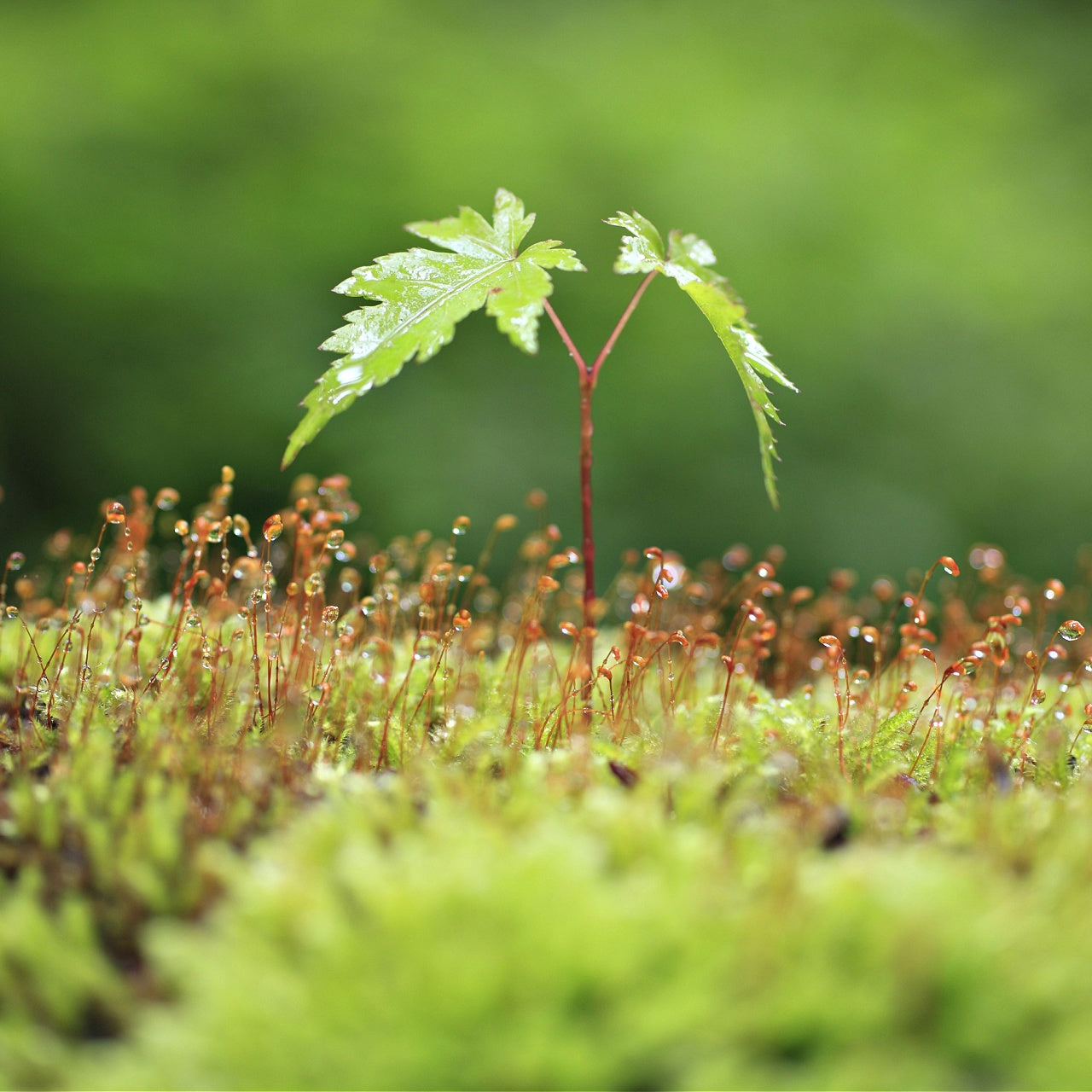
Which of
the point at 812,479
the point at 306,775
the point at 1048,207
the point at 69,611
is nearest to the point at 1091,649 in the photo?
the point at 306,775

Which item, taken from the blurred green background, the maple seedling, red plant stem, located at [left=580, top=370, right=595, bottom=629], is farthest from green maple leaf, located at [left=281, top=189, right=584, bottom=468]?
the blurred green background

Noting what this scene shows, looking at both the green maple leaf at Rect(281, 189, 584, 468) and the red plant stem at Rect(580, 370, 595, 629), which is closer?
the green maple leaf at Rect(281, 189, 584, 468)

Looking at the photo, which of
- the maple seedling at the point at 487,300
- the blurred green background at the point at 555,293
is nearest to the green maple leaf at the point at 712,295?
the maple seedling at the point at 487,300

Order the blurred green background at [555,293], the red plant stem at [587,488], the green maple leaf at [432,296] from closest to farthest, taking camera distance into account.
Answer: the green maple leaf at [432,296], the red plant stem at [587,488], the blurred green background at [555,293]

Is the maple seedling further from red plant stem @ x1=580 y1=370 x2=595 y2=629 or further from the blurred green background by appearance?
the blurred green background

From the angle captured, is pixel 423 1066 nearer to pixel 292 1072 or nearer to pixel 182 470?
pixel 292 1072

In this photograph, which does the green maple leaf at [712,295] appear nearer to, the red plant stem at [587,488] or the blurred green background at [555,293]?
the red plant stem at [587,488]

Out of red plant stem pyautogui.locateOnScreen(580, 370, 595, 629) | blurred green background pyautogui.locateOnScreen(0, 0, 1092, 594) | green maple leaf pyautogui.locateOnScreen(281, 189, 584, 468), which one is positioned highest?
blurred green background pyautogui.locateOnScreen(0, 0, 1092, 594)
